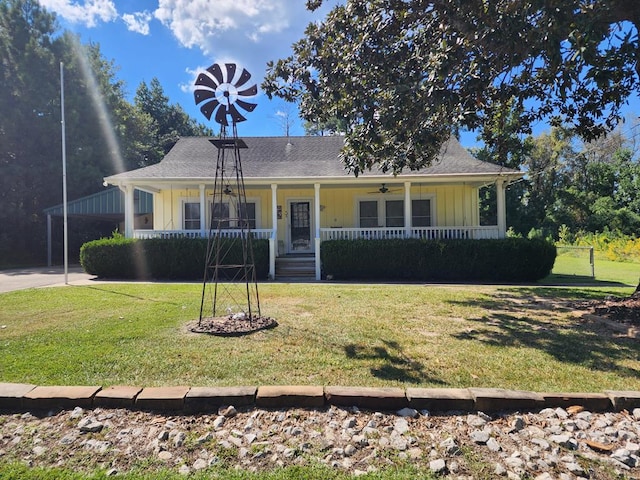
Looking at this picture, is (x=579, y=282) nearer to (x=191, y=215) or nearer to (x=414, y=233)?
(x=414, y=233)

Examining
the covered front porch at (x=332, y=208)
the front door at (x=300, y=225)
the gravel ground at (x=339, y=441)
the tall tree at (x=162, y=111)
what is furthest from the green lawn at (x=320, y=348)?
the tall tree at (x=162, y=111)

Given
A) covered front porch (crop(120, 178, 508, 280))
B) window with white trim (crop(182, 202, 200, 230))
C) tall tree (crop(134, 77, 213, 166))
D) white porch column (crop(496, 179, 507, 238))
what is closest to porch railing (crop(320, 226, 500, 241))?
white porch column (crop(496, 179, 507, 238))

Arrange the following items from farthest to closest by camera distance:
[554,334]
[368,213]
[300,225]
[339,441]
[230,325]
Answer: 1. [300,225]
2. [368,213]
3. [230,325]
4. [554,334]
5. [339,441]

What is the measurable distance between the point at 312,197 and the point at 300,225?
117cm

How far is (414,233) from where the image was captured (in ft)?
40.4

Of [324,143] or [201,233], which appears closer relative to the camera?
[201,233]

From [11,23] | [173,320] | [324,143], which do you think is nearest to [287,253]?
Result: [324,143]

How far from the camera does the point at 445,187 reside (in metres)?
13.8

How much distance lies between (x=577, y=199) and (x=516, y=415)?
95.7 feet

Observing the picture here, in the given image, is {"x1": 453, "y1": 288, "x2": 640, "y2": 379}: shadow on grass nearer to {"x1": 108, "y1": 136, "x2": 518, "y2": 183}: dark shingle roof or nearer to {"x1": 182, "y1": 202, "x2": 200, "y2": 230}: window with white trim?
{"x1": 108, "y1": 136, "x2": 518, "y2": 183}: dark shingle roof

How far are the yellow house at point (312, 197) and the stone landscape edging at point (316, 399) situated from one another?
913cm

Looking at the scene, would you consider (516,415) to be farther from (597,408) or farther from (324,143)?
(324,143)

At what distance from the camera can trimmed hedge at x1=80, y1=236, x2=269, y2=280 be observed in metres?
11.3

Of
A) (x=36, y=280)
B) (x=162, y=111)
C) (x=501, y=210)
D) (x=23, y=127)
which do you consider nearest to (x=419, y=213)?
(x=501, y=210)
